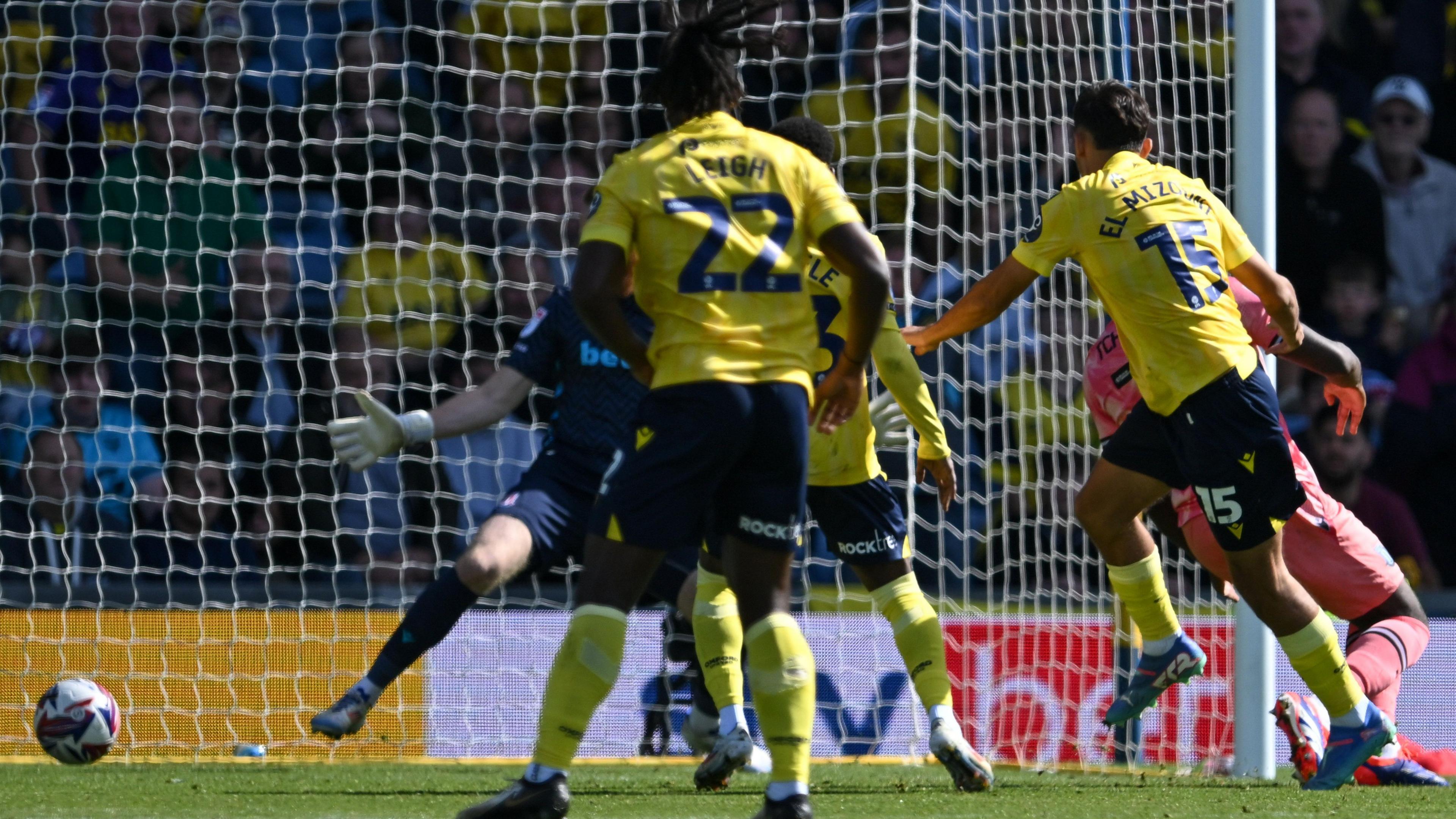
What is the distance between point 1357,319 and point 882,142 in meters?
2.95

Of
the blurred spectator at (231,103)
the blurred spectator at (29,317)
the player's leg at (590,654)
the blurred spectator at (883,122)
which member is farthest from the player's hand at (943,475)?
the blurred spectator at (29,317)

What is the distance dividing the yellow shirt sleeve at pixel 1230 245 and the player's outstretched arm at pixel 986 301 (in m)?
0.54

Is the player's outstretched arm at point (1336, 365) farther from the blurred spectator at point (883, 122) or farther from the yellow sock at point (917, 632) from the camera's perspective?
the blurred spectator at point (883, 122)

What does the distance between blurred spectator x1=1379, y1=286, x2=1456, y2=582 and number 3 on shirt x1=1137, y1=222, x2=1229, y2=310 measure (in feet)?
16.3

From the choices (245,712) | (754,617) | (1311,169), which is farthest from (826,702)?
(1311,169)

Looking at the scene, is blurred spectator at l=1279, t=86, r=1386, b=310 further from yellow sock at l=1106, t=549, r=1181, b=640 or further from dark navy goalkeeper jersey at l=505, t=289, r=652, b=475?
dark navy goalkeeper jersey at l=505, t=289, r=652, b=475

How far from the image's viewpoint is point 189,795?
15.9 ft

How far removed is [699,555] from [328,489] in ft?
10.6

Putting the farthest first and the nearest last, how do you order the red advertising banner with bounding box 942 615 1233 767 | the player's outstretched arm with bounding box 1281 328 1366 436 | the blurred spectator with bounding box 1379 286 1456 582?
the blurred spectator with bounding box 1379 286 1456 582 → the red advertising banner with bounding box 942 615 1233 767 → the player's outstretched arm with bounding box 1281 328 1366 436

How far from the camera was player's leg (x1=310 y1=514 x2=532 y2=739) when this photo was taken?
5.38 meters

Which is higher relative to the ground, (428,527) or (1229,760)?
(428,527)

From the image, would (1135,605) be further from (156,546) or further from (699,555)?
(156,546)

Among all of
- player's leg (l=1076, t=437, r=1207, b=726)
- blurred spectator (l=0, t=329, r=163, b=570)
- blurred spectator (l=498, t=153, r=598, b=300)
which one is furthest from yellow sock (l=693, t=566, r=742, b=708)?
blurred spectator (l=0, t=329, r=163, b=570)

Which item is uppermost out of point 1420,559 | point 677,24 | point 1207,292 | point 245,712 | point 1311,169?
point 1311,169
